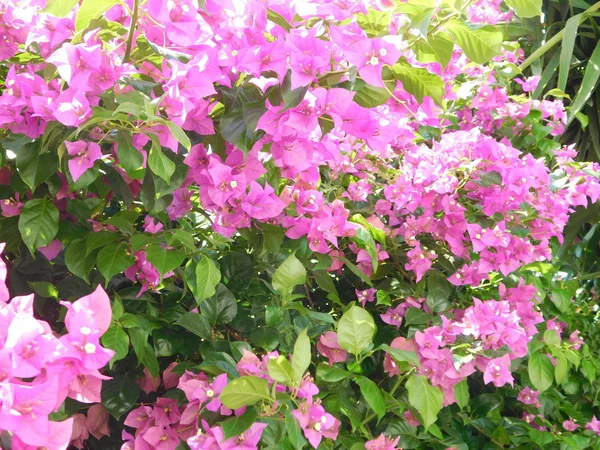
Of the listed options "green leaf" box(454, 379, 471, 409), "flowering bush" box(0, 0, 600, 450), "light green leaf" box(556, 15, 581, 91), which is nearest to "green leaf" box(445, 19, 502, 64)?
"flowering bush" box(0, 0, 600, 450)

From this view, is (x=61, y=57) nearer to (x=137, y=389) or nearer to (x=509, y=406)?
(x=137, y=389)

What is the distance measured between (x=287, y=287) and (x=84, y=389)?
0.42 meters

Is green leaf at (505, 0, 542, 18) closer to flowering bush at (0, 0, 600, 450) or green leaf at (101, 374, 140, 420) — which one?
flowering bush at (0, 0, 600, 450)

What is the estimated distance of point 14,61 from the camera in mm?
871

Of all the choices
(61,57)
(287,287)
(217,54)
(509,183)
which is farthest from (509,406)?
(61,57)

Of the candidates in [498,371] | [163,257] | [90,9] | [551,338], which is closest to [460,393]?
[498,371]

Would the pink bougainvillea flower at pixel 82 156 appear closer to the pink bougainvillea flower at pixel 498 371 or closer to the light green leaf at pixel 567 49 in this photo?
the pink bougainvillea flower at pixel 498 371

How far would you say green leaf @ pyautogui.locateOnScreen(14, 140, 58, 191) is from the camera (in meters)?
0.79

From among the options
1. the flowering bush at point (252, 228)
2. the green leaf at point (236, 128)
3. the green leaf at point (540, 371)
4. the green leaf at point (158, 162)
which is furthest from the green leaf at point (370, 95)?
the green leaf at point (540, 371)

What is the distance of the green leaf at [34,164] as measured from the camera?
79 centimetres

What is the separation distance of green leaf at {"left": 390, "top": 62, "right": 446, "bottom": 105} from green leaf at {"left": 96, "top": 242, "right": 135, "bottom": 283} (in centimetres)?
42

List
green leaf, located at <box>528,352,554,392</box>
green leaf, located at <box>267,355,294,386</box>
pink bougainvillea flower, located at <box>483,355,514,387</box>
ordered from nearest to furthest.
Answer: green leaf, located at <box>267,355,294,386</box>
pink bougainvillea flower, located at <box>483,355,514,387</box>
green leaf, located at <box>528,352,554,392</box>

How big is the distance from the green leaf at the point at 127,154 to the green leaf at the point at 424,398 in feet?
1.81

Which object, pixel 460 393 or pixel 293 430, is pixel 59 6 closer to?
pixel 293 430
